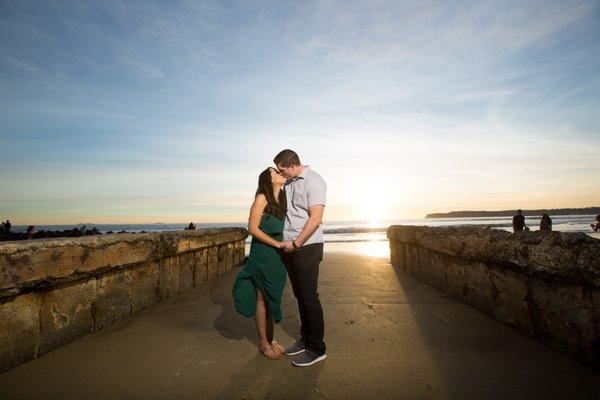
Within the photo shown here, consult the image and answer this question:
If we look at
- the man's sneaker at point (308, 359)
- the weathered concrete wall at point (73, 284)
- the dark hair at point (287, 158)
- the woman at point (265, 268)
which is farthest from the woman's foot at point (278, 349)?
the weathered concrete wall at point (73, 284)

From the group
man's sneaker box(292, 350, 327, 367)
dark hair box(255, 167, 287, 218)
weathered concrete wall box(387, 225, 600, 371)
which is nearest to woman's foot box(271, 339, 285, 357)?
man's sneaker box(292, 350, 327, 367)

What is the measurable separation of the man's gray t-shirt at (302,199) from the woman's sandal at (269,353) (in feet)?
3.01

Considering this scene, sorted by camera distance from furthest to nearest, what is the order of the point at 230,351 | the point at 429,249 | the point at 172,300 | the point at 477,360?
the point at 429,249 → the point at 172,300 → the point at 230,351 → the point at 477,360

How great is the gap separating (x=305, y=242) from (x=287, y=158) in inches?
28.3

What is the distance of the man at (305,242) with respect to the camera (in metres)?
2.64

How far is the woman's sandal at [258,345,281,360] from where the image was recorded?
271 centimetres

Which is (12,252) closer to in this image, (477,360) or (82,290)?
(82,290)

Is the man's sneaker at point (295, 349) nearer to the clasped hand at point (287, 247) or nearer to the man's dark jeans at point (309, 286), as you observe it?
the man's dark jeans at point (309, 286)

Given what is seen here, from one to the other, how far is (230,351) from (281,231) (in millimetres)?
1117

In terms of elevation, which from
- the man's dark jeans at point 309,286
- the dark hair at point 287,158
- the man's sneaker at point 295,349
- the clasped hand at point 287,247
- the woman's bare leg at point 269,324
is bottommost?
the man's sneaker at point 295,349

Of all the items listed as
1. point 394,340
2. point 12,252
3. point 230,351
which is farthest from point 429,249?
point 12,252

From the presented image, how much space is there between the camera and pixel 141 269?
389 centimetres

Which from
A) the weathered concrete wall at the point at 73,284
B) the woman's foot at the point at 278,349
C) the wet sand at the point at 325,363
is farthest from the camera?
the woman's foot at the point at 278,349

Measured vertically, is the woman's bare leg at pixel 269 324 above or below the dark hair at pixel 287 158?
below
